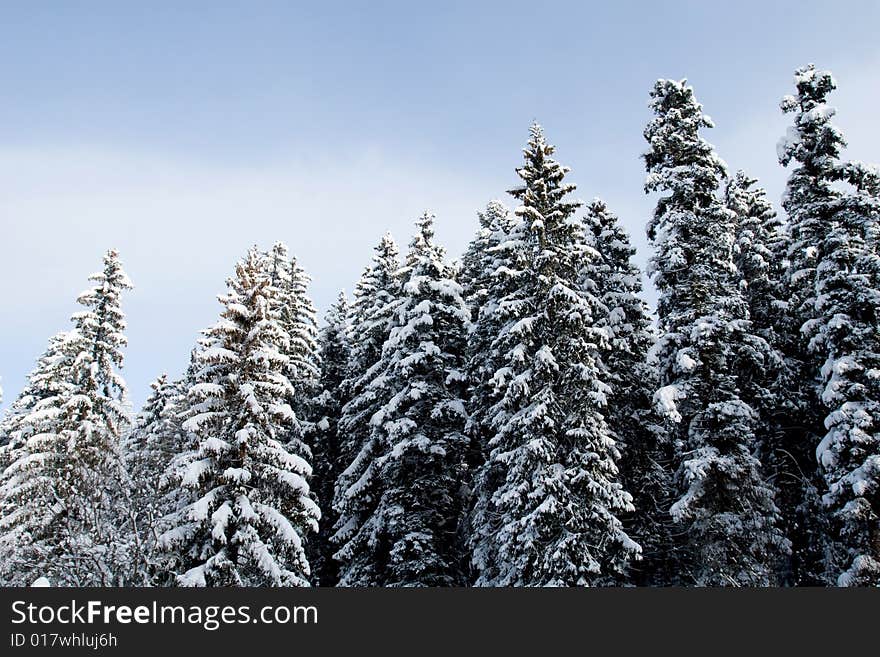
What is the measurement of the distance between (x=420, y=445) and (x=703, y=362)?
33.5ft

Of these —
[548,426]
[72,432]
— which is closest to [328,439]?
[72,432]

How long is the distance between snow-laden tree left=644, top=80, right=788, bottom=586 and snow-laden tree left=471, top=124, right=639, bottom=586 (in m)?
2.17

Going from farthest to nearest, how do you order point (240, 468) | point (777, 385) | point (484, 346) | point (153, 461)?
point (153, 461) → point (484, 346) → point (777, 385) → point (240, 468)

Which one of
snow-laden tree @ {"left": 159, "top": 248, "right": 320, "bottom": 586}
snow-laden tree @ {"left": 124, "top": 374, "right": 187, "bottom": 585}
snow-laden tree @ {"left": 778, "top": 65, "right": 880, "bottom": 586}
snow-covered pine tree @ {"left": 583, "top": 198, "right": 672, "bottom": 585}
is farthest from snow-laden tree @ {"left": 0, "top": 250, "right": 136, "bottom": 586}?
snow-laden tree @ {"left": 778, "top": 65, "right": 880, "bottom": 586}

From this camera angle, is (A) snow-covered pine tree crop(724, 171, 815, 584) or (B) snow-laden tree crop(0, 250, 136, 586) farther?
(B) snow-laden tree crop(0, 250, 136, 586)

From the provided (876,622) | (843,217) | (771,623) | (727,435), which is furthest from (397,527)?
(843,217)

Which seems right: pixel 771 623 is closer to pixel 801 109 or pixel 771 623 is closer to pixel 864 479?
pixel 864 479

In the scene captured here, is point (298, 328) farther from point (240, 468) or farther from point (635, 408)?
point (635, 408)

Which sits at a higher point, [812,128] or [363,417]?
[812,128]

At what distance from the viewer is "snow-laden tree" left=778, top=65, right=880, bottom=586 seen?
59.6 ft

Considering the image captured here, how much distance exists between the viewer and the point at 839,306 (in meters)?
19.8

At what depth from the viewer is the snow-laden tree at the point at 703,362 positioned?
19000mm

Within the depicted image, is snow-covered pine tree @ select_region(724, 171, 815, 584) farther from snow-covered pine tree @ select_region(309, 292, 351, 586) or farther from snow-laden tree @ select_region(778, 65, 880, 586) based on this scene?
snow-covered pine tree @ select_region(309, 292, 351, 586)

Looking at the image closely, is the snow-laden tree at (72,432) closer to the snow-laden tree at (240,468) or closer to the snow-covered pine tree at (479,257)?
the snow-laden tree at (240,468)
